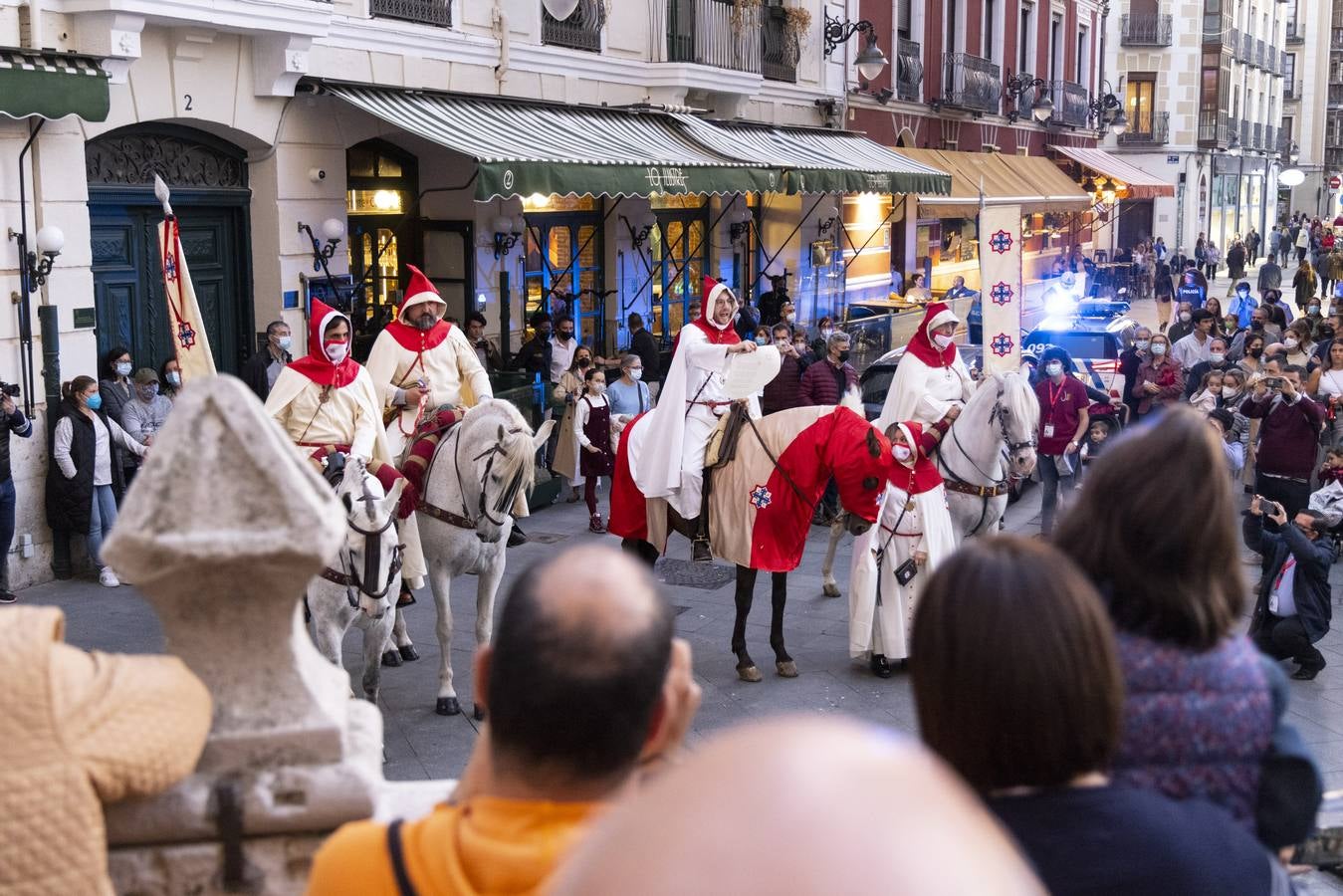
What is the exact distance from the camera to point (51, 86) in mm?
10992

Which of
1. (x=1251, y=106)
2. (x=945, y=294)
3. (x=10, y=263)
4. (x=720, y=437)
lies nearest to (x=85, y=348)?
(x=10, y=263)

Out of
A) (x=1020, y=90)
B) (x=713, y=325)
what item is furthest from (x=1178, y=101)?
(x=713, y=325)

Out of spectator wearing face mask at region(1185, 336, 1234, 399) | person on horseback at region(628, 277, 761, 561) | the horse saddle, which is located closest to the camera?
the horse saddle

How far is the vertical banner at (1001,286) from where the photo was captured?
38.1ft

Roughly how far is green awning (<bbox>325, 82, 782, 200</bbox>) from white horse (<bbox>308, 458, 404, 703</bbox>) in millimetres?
6124

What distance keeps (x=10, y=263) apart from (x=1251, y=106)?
62.9 m

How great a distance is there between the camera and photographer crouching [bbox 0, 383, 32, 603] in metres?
10.7

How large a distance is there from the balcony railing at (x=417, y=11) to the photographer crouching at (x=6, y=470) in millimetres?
6115

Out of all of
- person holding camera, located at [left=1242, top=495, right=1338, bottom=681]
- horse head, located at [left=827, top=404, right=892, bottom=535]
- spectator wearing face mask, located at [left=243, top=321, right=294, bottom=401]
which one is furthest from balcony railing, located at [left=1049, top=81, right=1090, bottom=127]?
horse head, located at [left=827, top=404, right=892, bottom=535]

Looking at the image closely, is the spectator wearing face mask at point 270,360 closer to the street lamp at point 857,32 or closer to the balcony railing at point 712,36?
the balcony railing at point 712,36

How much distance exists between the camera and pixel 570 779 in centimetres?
202

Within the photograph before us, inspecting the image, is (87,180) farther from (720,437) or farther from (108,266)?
(720,437)

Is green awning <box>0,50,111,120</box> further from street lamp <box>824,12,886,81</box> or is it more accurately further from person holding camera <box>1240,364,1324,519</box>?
street lamp <box>824,12,886,81</box>

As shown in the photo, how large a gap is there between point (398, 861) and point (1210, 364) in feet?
51.3
